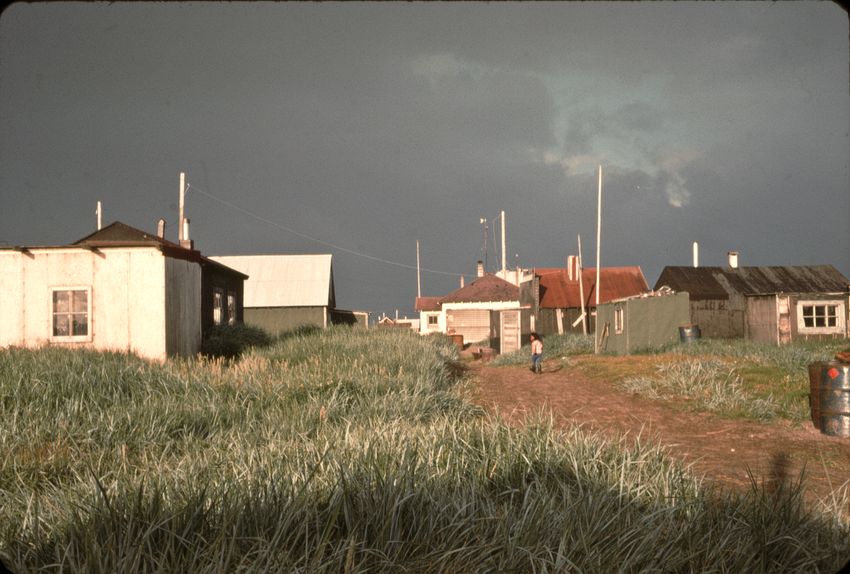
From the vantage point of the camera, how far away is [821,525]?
3365 millimetres

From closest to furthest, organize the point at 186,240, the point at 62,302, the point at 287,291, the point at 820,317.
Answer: the point at 62,302 → the point at 186,240 → the point at 820,317 → the point at 287,291

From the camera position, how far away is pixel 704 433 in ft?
26.5

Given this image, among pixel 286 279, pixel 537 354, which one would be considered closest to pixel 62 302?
pixel 537 354

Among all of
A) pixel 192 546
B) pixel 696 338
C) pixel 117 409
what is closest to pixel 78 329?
pixel 117 409

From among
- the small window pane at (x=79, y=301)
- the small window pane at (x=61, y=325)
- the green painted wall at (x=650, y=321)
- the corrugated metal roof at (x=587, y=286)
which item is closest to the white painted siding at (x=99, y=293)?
the small window pane at (x=61, y=325)

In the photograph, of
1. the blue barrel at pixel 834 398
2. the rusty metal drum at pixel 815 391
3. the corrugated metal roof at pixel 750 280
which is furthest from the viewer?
the corrugated metal roof at pixel 750 280

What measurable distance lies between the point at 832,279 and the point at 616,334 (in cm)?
1496

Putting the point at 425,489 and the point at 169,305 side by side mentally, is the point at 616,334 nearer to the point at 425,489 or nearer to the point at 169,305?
the point at 169,305

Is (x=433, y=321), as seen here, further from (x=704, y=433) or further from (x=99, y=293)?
(x=704, y=433)

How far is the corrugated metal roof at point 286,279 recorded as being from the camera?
1350 inches

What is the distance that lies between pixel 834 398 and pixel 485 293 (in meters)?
25.6

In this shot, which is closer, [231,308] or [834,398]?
[834,398]

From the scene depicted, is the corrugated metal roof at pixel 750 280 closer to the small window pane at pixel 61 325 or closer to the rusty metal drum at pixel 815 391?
the rusty metal drum at pixel 815 391

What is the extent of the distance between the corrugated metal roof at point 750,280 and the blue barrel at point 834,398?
20.6m
